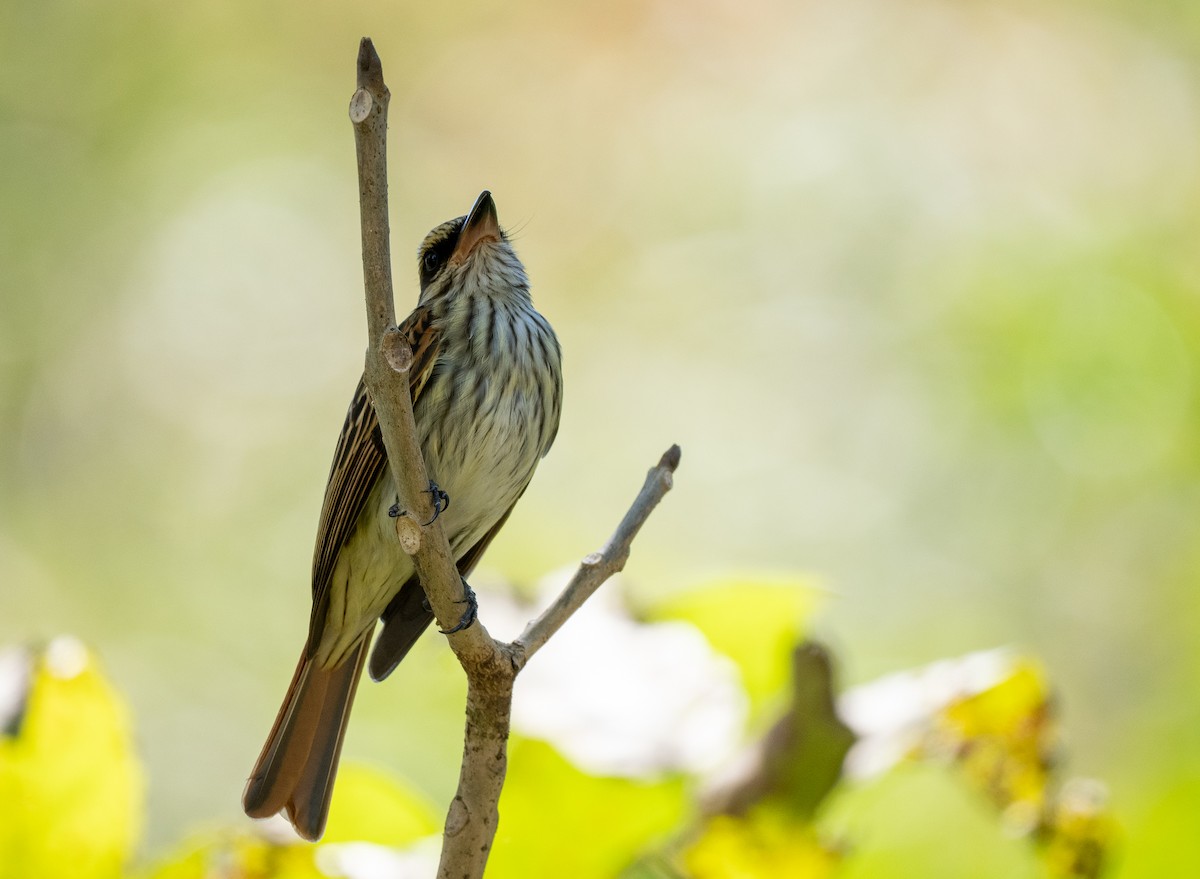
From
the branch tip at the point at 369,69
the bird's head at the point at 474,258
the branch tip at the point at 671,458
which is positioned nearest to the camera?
the branch tip at the point at 369,69

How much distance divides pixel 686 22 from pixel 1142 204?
2.02 metres

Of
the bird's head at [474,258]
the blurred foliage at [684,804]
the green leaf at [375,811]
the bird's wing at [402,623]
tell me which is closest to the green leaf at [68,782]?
the blurred foliage at [684,804]

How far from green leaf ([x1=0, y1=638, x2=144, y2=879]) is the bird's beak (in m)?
1.48

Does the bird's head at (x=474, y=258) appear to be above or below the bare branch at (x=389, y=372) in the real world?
above

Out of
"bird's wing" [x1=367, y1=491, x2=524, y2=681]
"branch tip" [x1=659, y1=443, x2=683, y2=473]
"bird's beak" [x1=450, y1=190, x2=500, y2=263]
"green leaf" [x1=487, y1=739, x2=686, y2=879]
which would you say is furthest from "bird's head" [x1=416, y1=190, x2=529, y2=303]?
"green leaf" [x1=487, y1=739, x2=686, y2=879]

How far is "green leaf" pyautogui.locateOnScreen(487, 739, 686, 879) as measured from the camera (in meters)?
1.38

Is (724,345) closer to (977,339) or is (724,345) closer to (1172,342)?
(977,339)

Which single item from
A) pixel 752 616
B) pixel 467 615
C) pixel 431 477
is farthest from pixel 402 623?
pixel 752 616

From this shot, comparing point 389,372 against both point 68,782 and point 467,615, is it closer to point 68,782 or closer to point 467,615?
point 467,615

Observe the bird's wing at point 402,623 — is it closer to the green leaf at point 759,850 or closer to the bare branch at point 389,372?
the bare branch at point 389,372

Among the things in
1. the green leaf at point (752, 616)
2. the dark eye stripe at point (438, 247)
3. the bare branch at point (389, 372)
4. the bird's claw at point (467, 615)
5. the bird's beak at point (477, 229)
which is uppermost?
the dark eye stripe at point (438, 247)

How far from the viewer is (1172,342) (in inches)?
156

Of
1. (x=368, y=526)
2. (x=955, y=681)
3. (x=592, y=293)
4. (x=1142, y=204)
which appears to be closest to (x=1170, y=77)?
(x=1142, y=204)

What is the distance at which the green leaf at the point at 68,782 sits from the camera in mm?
1328
